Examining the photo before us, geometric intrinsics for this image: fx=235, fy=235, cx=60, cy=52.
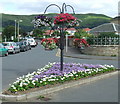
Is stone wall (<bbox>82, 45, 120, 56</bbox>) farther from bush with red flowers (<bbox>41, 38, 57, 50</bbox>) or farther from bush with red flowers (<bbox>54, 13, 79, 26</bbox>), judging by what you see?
bush with red flowers (<bbox>54, 13, 79, 26</bbox>)

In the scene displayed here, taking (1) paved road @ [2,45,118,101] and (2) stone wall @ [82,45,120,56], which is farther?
(2) stone wall @ [82,45,120,56]

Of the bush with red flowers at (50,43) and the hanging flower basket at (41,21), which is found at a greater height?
the hanging flower basket at (41,21)

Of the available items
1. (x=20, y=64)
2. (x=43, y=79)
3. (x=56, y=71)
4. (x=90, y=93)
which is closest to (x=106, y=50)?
(x=20, y=64)

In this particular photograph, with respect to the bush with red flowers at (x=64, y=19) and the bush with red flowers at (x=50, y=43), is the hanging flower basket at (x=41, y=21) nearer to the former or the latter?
the bush with red flowers at (x=64, y=19)

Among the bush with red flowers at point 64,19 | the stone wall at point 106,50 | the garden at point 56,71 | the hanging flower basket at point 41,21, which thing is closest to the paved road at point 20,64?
the garden at point 56,71

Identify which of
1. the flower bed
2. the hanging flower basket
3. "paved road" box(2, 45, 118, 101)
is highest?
the hanging flower basket

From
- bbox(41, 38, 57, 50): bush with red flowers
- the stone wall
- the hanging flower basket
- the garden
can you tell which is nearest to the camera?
the garden

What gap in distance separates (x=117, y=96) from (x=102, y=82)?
237cm

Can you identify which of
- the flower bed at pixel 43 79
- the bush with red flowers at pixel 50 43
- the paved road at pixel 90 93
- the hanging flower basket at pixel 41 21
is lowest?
the paved road at pixel 90 93

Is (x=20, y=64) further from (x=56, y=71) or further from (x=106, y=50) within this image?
(x=106, y=50)

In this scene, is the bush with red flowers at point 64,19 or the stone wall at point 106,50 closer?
the bush with red flowers at point 64,19

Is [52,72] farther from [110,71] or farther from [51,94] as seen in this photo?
[110,71]

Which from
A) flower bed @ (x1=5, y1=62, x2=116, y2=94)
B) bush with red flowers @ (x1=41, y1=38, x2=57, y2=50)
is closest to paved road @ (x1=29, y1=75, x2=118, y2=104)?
flower bed @ (x1=5, y1=62, x2=116, y2=94)

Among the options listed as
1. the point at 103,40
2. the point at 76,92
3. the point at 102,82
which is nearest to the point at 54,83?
the point at 76,92
